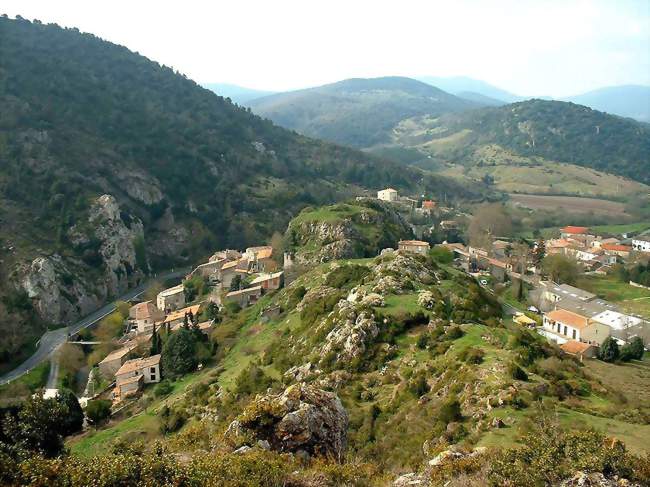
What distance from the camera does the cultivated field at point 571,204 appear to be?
13025 centimetres

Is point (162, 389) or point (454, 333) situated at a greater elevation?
point (454, 333)

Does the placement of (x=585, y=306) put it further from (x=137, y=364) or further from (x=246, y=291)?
(x=137, y=364)

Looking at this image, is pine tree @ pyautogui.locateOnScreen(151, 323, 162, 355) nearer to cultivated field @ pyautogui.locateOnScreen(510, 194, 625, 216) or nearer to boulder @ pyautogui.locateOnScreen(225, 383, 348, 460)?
boulder @ pyautogui.locateOnScreen(225, 383, 348, 460)

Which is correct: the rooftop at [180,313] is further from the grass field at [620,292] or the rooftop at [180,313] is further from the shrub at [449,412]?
the grass field at [620,292]

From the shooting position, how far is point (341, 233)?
5866 centimetres

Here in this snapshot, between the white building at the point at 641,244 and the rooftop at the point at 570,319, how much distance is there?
5258cm

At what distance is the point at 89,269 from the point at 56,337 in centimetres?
1499

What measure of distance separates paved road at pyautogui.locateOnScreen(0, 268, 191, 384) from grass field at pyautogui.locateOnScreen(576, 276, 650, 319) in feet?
182

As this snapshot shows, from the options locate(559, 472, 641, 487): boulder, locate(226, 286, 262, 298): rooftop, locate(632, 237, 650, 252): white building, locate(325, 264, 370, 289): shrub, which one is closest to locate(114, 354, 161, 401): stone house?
locate(226, 286, 262, 298): rooftop

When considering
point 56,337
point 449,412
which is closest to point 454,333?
point 449,412

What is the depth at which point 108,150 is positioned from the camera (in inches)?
3829

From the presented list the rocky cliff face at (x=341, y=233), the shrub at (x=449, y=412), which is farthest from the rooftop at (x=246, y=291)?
the shrub at (x=449, y=412)

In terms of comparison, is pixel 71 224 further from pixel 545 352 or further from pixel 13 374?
pixel 545 352

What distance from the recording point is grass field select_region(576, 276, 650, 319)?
55.9 metres
